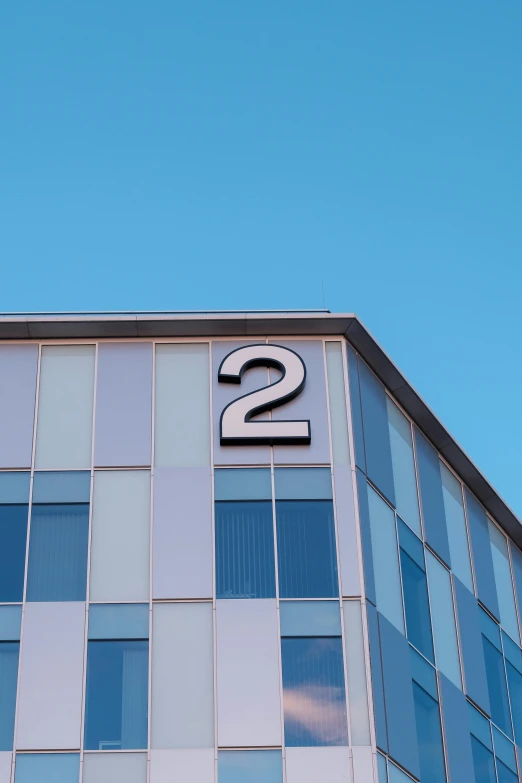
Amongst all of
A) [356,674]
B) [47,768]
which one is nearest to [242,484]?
[356,674]

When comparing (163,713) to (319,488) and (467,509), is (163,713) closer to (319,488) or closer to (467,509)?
(319,488)

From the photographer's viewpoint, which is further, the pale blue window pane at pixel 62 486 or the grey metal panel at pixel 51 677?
the pale blue window pane at pixel 62 486

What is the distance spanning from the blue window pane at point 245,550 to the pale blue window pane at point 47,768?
15.7ft

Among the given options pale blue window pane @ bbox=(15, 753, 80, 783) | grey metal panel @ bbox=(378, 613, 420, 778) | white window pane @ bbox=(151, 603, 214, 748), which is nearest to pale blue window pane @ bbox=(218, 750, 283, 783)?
white window pane @ bbox=(151, 603, 214, 748)

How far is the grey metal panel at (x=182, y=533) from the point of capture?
1212 inches

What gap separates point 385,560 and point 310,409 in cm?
395

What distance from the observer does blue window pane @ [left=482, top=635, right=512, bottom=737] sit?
36.9 metres

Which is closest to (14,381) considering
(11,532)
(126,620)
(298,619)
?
(11,532)

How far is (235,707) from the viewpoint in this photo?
29.3 metres

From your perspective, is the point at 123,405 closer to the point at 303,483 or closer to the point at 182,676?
the point at 303,483

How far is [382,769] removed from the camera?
29141 millimetres

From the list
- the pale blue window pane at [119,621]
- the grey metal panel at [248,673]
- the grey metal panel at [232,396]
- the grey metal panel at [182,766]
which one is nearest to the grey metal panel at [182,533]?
the pale blue window pane at [119,621]

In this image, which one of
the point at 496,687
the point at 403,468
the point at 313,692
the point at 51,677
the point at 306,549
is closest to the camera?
the point at 51,677

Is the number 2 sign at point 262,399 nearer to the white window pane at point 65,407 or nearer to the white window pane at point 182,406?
the white window pane at point 182,406
